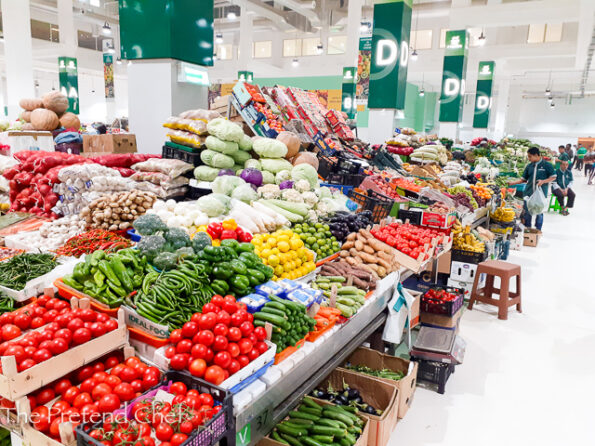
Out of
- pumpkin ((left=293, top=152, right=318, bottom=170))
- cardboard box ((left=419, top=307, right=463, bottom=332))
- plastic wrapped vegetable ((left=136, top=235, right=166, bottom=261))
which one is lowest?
cardboard box ((left=419, top=307, right=463, bottom=332))

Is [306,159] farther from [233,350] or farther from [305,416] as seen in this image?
[233,350]

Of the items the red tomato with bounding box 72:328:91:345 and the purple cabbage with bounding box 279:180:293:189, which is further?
the purple cabbage with bounding box 279:180:293:189

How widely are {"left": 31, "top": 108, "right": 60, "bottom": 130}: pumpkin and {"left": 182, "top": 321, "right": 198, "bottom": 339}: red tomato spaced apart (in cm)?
668

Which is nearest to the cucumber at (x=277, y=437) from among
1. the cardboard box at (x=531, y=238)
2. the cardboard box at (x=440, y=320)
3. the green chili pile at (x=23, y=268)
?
the green chili pile at (x=23, y=268)

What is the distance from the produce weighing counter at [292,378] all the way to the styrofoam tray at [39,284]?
59.1 inches

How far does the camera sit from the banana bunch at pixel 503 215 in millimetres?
8578

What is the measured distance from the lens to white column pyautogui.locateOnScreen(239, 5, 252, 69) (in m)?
18.3

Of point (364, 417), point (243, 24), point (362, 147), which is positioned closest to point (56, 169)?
point (364, 417)

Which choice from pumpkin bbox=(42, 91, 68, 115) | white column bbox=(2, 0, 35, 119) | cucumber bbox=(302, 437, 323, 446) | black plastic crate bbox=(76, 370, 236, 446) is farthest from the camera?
white column bbox=(2, 0, 35, 119)

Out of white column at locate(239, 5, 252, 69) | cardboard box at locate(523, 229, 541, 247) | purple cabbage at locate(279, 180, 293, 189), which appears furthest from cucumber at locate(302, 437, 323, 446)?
white column at locate(239, 5, 252, 69)

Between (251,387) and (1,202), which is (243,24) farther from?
(251,387)

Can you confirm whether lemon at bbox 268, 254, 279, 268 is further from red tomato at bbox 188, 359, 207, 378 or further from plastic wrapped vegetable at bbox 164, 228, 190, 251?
red tomato at bbox 188, 359, 207, 378

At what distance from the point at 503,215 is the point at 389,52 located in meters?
4.15

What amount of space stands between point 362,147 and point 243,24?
13.0 metres
